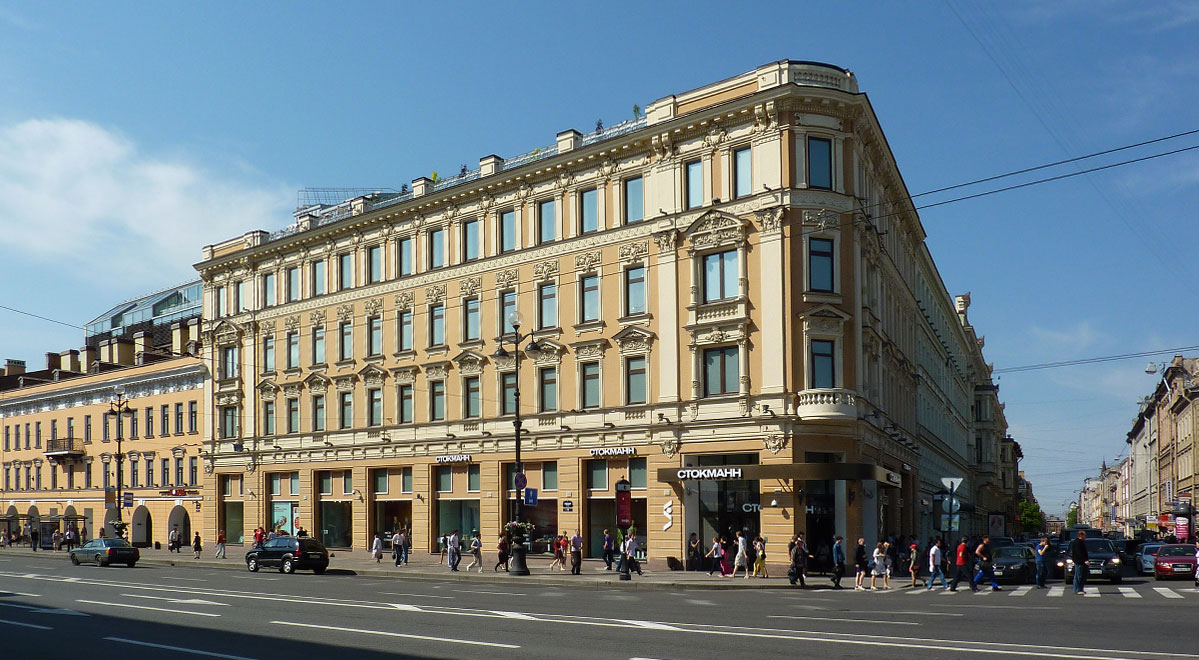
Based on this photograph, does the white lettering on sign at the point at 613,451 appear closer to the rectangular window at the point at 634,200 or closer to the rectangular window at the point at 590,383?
the rectangular window at the point at 590,383

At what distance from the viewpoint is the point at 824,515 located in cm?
3903

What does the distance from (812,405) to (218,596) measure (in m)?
20.3

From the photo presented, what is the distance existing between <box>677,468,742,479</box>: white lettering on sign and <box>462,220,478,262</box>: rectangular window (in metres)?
15.1

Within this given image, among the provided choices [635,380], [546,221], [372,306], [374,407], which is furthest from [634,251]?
[374,407]

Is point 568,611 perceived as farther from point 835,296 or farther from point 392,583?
point 835,296

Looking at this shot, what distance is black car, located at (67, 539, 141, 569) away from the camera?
48219 millimetres

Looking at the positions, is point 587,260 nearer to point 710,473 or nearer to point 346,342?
point 710,473

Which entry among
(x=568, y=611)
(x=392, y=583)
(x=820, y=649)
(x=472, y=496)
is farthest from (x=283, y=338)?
(x=820, y=649)

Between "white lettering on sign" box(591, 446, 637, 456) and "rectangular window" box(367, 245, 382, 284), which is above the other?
"rectangular window" box(367, 245, 382, 284)

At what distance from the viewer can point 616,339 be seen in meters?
43.6

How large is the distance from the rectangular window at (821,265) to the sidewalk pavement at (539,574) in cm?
998

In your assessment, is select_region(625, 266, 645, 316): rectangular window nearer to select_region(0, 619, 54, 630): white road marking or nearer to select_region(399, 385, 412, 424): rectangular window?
select_region(399, 385, 412, 424): rectangular window

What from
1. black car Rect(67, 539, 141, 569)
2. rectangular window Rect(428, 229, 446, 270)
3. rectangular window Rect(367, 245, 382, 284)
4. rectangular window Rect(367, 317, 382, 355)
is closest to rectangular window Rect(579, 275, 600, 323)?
rectangular window Rect(428, 229, 446, 270)

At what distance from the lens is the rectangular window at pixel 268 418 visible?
5822 centimetres
